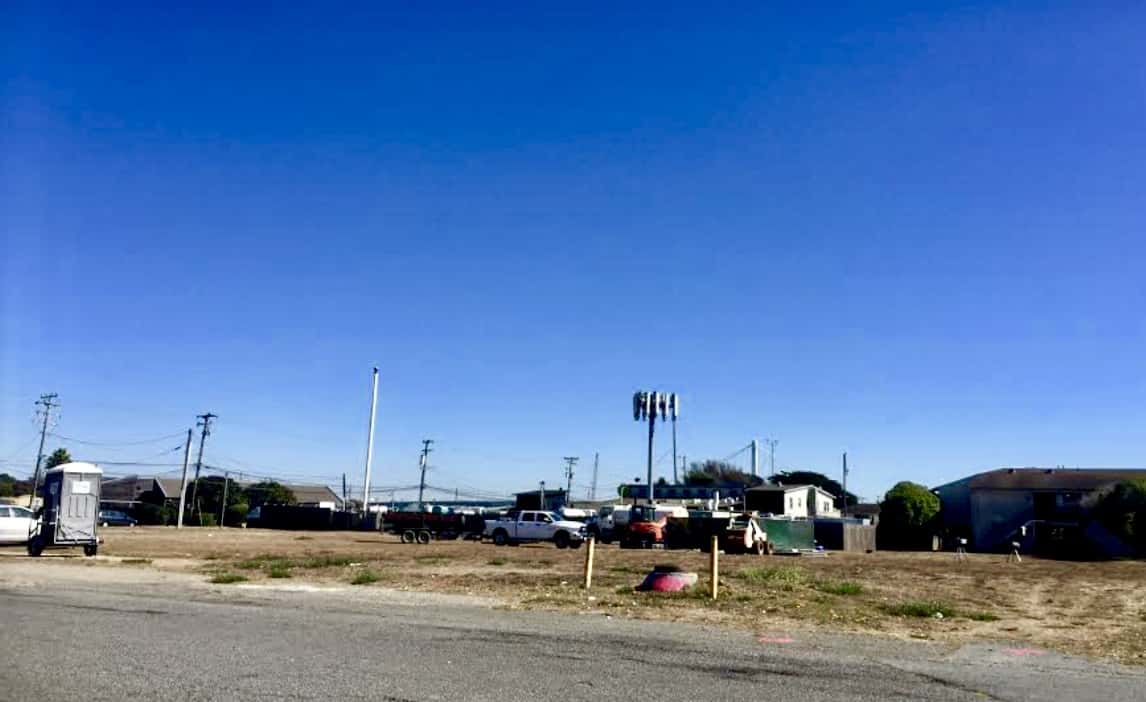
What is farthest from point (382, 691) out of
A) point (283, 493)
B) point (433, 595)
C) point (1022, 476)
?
point (283, 493)

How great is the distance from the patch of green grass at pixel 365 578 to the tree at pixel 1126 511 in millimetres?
54022

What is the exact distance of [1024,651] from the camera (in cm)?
1427

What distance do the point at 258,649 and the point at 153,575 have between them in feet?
52.4

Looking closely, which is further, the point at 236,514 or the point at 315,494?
the point at 315,494

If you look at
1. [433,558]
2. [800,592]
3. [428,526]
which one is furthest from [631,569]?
[428,526]

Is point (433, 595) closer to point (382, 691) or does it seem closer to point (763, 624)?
point (763, 624)

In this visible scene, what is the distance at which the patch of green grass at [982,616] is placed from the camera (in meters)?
18.6

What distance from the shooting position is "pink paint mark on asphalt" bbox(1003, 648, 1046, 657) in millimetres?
13922

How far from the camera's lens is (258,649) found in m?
11.9

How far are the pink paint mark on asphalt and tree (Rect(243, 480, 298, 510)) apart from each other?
110m

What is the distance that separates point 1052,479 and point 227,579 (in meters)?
69.4

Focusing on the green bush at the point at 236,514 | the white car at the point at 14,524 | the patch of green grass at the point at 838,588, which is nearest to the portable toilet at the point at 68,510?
the white car at the point at 14,524

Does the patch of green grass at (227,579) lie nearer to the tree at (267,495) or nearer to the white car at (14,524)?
the white car at (14,524)

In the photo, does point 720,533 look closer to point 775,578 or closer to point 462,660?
point 775,578
